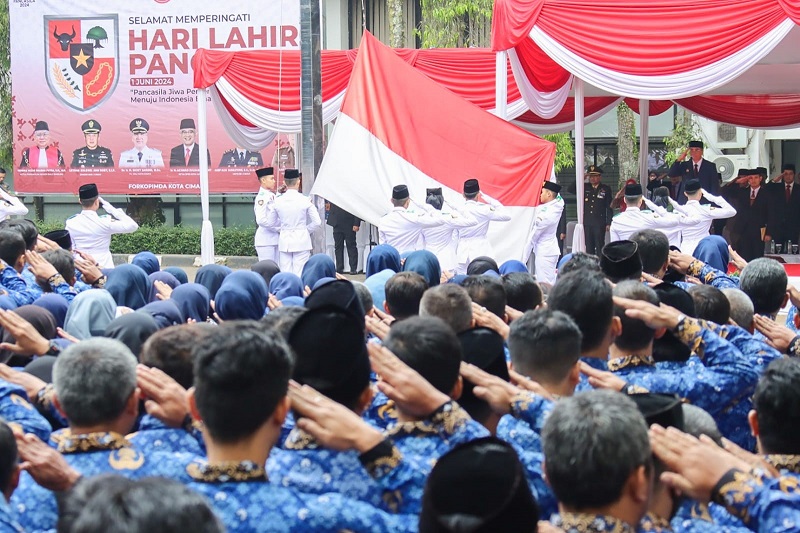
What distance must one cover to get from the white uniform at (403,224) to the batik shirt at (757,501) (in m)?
6.94

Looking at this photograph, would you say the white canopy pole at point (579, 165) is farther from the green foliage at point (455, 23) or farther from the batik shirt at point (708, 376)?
the batik shirt at point (708, 376)

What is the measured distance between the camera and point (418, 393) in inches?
92.9

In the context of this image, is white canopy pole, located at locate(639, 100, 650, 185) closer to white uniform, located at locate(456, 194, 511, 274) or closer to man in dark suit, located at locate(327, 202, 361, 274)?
man in dark suit, located at locate(327, 202, 361, 274)

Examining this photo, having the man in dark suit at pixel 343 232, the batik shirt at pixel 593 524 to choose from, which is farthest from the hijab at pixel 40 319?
the man in dark suit at pixel 343 232

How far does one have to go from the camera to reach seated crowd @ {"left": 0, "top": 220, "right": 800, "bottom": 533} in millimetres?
1901

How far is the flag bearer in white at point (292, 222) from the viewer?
1038 cm

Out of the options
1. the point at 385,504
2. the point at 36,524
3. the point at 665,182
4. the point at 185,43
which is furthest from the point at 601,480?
the point at 185,43

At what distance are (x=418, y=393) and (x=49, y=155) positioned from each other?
614 inches

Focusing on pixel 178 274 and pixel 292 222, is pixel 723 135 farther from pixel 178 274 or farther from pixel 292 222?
pixel 178 274

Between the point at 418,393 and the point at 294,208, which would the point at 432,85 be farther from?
the point at 418,393

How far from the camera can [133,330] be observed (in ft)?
11.8

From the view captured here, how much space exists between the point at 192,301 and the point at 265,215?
571 cm

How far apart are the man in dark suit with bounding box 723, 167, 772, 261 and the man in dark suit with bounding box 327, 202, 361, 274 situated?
499 cm

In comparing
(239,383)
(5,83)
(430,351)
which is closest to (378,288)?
(430,351)
